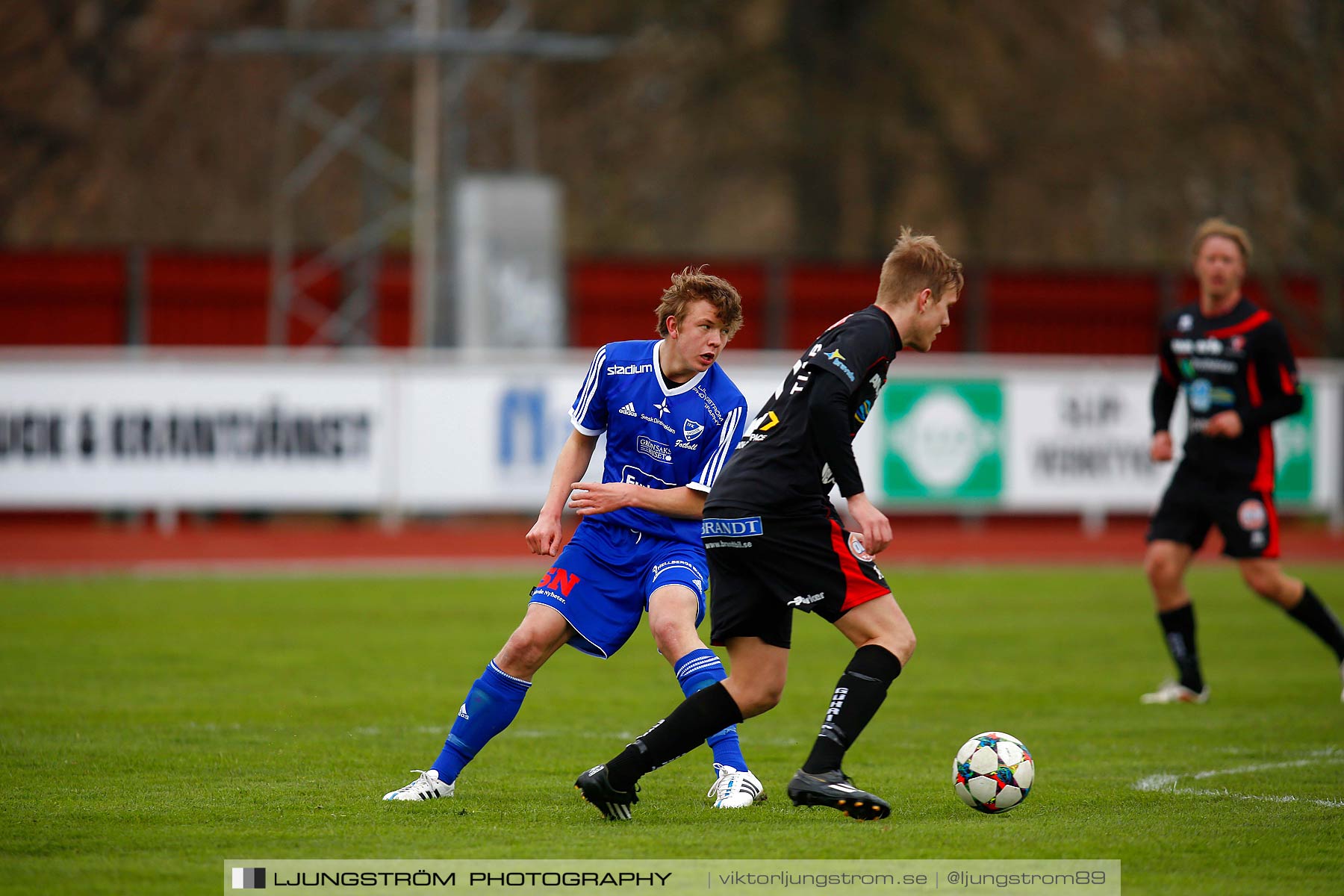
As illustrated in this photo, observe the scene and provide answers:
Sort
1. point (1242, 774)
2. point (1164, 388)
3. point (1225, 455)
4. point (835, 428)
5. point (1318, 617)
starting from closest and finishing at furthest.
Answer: point (835, 428) < point (1242, 774) < point (1318, 617) < point (1225, 455) < point (1164, 388)

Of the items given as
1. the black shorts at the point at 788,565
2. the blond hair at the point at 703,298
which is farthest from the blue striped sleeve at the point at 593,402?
the black shorts at the point at 788,565

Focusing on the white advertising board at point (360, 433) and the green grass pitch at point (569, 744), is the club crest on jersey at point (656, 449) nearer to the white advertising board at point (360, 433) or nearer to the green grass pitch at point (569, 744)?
the green grass pitch at point (569, 744)

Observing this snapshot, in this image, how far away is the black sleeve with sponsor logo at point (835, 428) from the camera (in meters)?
5.45

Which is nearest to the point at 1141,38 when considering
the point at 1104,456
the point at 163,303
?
the point at 1104,456

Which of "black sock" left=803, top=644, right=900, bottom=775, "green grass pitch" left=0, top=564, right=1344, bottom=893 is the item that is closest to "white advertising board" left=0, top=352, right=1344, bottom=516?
"green grass pitch" left=0, top=564, right=1344, bottom=893

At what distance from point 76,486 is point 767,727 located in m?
12.4

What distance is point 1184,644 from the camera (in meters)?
9.07

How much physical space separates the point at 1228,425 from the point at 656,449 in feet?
13.3

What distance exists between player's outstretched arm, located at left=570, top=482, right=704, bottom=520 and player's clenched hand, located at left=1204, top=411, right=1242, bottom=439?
3.99 meters

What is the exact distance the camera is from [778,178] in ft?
105

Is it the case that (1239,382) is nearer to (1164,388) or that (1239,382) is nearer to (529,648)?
(1164,388)

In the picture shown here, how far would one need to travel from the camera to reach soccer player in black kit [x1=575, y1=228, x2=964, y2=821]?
552cm

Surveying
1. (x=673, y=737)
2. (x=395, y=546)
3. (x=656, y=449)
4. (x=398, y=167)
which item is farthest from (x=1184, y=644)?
(x=398, y=167)

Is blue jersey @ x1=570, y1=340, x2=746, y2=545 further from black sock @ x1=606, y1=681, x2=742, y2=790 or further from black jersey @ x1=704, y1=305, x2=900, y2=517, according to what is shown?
black sock @ x1=606, y1=681, x2=742, y2=790
